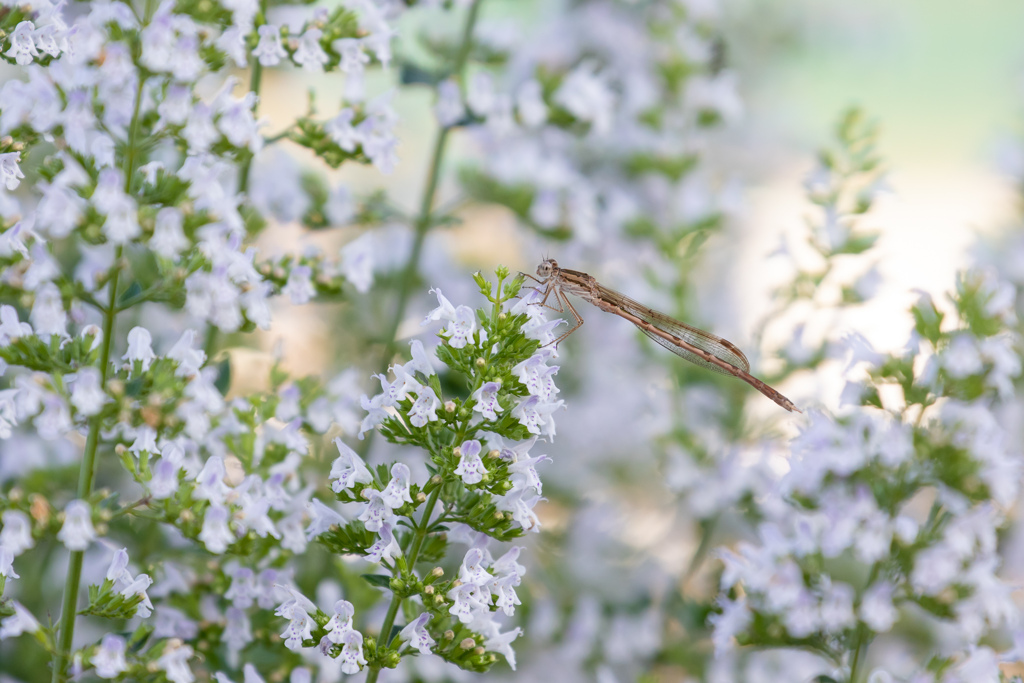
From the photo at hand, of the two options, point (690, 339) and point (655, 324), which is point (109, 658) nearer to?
point (655, 324)

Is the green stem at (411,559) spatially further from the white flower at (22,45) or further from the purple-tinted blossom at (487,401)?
the white flower at (22,45)

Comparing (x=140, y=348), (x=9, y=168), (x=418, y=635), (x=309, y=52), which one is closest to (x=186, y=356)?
(x=140, y=348)

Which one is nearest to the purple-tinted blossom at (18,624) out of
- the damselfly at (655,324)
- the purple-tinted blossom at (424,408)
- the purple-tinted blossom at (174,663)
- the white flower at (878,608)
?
the purple-tinted blossom at (174,663)

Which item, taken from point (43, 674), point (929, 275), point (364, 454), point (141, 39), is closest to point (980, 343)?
point (364, 454)

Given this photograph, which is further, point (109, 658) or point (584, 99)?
point (584, 99)

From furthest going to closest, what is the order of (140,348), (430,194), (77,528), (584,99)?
(584,99), (430,194), (140,348), (77,528)

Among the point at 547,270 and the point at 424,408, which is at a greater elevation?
the point at 547,270

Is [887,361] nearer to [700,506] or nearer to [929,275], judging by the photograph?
[700,506]
